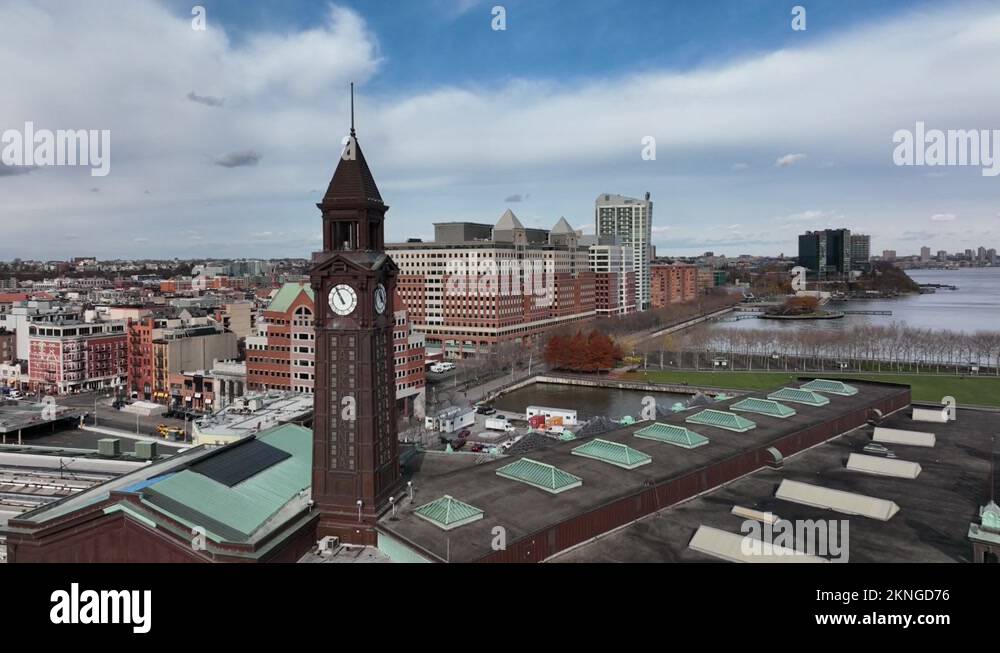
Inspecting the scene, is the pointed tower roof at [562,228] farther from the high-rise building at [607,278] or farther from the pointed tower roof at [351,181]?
the pointed tower roof at [351,181]

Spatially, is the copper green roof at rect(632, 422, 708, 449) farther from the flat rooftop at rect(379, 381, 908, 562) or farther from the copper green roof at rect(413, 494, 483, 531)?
the copper green roof at rect(413, 494, 483, 531)

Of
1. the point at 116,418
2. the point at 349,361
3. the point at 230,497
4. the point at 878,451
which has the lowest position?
the point at 116,418

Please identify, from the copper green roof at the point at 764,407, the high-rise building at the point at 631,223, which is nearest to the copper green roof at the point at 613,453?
the copper green roof at the point at 764,407

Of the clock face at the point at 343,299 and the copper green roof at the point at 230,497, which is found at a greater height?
the clock face at the point at 343,299

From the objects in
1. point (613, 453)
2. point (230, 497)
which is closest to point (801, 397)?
point (613, 453)

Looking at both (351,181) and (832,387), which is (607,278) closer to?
(832,387)
